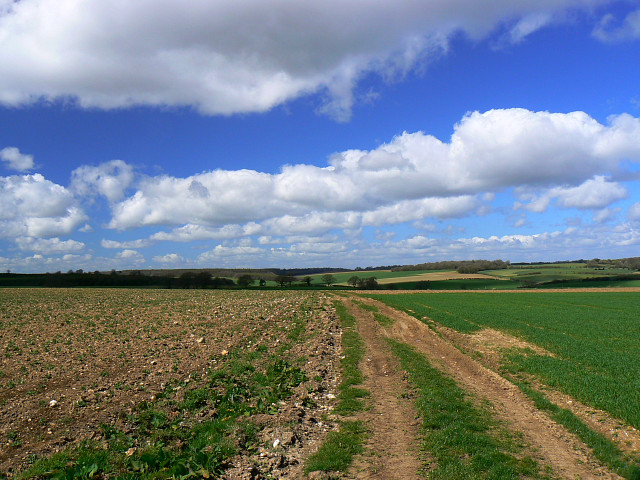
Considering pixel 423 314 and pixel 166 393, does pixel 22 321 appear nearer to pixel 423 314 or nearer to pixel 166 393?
pixel 166 393

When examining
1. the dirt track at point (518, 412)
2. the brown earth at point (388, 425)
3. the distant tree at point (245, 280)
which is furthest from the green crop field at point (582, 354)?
the distant tree at point (245, 280)

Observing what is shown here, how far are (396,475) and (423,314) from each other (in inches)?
1141

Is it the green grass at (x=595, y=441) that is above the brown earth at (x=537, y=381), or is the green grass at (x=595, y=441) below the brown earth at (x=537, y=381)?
above

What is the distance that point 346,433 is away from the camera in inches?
363

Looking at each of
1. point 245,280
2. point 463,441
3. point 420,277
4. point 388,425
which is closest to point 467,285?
point 420,277

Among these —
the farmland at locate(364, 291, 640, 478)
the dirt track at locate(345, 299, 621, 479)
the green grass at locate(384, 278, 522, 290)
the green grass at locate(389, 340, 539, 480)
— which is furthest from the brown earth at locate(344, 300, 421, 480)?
the green grass at locate(384, 278, 522, 290)

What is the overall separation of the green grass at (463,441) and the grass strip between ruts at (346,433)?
1.49m

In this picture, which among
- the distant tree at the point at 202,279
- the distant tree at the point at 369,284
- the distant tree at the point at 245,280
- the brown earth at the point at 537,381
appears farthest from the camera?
the distant tree at the point at 245,280

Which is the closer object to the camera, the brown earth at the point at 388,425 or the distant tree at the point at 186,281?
the brown earth at the point at 388,425

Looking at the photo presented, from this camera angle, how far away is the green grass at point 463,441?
7.43 m

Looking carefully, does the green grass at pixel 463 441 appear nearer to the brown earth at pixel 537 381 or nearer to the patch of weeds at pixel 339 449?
the patch of weeds at pixel 339 449

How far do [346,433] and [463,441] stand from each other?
98.9 inches

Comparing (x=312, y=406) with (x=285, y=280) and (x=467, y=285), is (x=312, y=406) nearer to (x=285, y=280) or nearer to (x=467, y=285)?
(x=467, y=285)

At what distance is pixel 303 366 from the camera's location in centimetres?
1570
